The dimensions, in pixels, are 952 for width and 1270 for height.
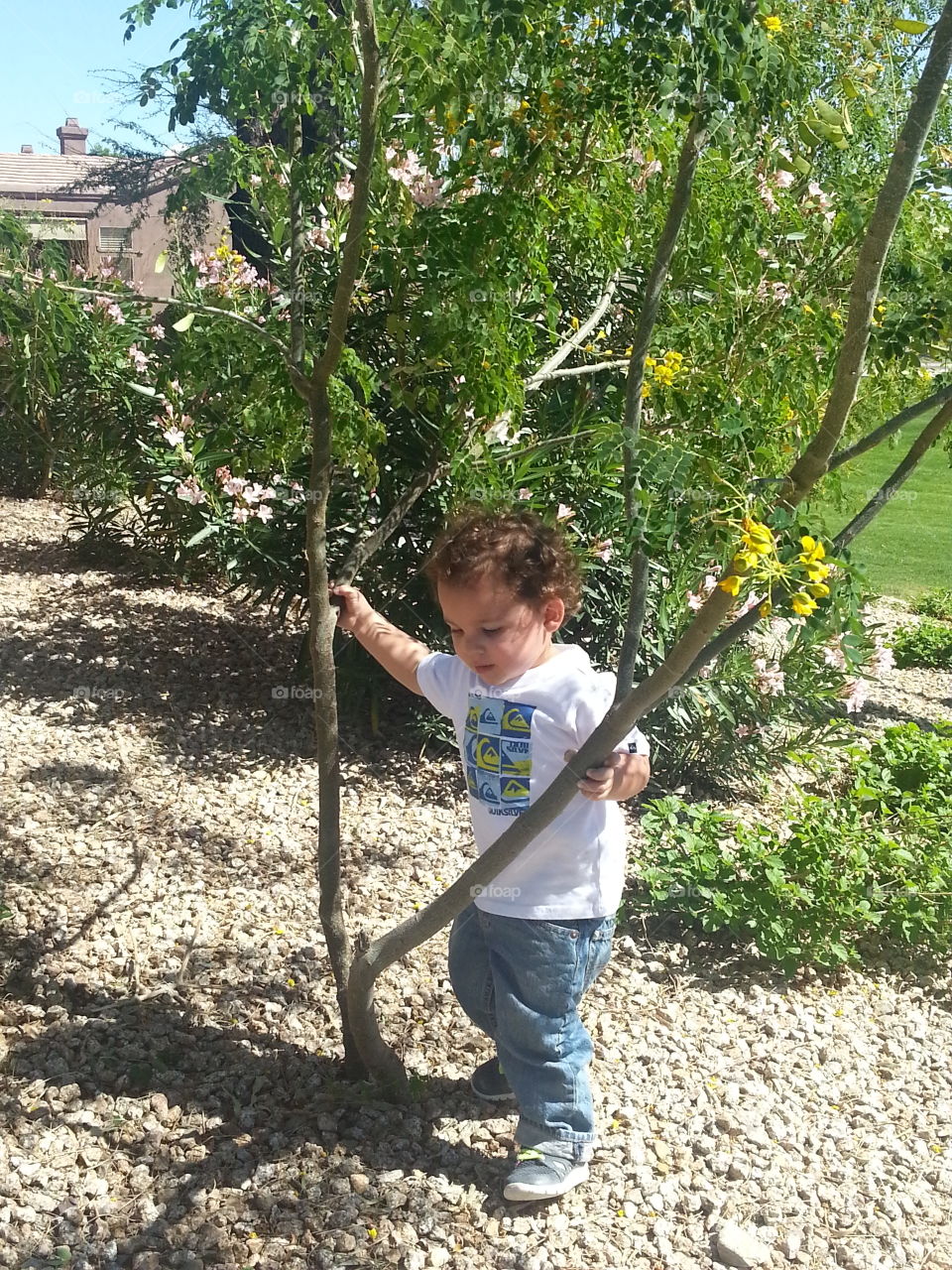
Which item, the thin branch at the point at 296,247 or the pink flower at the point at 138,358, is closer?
the thin branch at the point at 296,247

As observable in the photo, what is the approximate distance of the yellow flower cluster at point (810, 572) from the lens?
1.41m

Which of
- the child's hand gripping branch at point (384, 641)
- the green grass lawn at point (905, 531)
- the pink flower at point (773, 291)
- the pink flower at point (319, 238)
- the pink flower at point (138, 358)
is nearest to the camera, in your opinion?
the child's hand gripping branch at point (384, 641)

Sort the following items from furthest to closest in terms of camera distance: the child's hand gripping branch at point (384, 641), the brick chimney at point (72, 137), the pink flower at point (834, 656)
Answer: the brick chimney at point (72, 137) < the pink flower at point (834, 656) < the child's hand gripping branch at point (384, 641)

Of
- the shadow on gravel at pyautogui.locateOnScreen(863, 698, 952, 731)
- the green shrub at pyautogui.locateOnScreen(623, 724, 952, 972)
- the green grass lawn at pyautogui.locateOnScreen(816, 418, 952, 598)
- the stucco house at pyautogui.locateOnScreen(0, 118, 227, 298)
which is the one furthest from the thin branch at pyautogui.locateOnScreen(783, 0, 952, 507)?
the stucco house at pyautogui.locateOnScreen(0, 118, 227, 298)

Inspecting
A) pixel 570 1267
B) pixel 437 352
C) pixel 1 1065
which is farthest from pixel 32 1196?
pixel 437 352

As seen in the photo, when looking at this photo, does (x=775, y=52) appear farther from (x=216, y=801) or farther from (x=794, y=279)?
(x=216, y=801)

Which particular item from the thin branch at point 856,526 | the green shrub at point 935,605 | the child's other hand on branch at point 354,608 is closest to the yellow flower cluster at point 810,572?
the thin branch at point 856,526

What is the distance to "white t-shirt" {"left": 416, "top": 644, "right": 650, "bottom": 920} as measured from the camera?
202 cm

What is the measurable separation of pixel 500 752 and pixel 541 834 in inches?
6.7

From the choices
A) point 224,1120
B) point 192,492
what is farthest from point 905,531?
point 224,1120

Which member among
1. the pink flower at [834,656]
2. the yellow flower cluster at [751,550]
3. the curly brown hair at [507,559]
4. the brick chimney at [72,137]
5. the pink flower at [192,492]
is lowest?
the pink flower at [834,656]

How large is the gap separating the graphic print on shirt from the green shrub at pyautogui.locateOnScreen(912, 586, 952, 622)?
618 cm

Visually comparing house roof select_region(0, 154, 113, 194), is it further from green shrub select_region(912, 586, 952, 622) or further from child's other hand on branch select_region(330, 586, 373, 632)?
child's other hand on branch select_region(330, 586, 373, 632)

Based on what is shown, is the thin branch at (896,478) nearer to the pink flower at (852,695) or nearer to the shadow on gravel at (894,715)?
the pink flower at (852,695)
